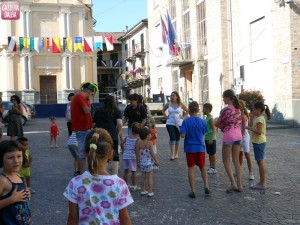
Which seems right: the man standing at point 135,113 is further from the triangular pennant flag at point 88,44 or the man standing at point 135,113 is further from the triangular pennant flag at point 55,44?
the triangular pennant flag at point 55,44

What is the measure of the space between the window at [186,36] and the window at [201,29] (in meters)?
1.94

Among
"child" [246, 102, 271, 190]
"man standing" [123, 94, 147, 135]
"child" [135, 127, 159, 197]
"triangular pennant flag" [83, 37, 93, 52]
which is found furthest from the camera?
"triangular pennant flag" [83, 37, 93, 52]

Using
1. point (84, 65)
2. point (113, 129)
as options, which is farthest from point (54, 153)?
point (84, 65)

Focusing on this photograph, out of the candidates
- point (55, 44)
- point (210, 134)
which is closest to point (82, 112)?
point (210, 134)

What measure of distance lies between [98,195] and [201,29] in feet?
103

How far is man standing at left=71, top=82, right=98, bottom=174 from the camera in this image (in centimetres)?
912

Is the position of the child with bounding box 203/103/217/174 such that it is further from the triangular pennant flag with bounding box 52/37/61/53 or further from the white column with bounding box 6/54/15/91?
the white column with bounding box 6/54/15/91

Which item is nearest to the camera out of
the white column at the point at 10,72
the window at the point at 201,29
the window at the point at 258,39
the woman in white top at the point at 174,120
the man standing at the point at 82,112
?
the man standing at the point at 82,112

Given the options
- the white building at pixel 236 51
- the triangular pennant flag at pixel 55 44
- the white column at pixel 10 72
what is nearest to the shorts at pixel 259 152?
the white building at pixel 236 51

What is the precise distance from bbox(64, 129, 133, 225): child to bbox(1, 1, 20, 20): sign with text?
2081 cm

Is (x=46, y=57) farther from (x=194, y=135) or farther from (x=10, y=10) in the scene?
(x=194, y=135)

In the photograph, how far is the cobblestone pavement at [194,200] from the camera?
6.80m

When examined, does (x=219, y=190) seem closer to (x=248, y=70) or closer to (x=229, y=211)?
(x=229, y=211)

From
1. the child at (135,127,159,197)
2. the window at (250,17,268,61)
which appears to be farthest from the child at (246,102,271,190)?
the window at (250,17,268,61)
